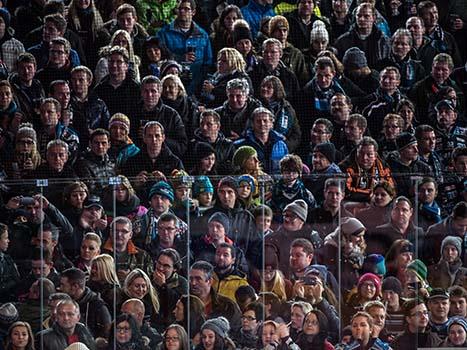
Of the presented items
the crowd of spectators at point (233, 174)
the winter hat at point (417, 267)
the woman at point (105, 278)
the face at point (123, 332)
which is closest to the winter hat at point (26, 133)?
the crowd of spectators at point (233, 174)

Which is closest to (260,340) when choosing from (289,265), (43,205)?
(289,265)

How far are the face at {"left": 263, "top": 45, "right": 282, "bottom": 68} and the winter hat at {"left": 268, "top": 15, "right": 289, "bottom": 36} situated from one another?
0.15m

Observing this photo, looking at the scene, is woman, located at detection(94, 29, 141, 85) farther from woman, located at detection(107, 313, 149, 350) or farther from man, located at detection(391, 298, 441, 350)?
man, located at detection(391, 298, 441, 350)

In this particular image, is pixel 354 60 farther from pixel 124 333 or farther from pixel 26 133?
pixel 124 333

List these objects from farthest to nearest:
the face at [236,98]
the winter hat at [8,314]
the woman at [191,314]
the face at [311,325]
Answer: the face at [236,98]
the face at [311,325]
the woman at [191,314]
the winter hat at [8,314]

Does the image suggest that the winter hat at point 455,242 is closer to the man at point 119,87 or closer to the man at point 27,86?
the man at point 119,87

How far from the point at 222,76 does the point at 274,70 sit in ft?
1.15

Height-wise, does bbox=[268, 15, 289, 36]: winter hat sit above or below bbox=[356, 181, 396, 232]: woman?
Result: above

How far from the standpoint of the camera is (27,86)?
7.68 meters

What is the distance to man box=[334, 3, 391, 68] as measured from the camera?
8.04m

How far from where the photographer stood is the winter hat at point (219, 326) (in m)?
7.16

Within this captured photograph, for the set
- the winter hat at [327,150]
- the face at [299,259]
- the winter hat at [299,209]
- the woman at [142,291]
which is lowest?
the woman at [142,291]

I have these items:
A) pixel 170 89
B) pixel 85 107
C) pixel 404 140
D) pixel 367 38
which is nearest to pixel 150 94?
pixel 170 89

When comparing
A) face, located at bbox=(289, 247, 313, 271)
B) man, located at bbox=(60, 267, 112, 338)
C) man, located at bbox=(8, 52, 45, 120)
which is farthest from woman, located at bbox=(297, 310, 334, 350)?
man, located at bbox=(8, 52, 45, 120)
